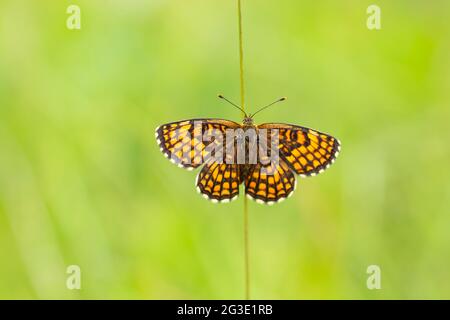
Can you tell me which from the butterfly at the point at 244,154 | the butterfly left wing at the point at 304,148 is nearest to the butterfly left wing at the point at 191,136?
the butterfly at the point at 244,154

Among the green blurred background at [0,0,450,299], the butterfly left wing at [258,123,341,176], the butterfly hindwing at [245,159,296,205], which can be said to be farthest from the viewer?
the green blurred background at [0,0,450,299]

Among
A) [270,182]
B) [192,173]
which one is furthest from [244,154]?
[192,173]

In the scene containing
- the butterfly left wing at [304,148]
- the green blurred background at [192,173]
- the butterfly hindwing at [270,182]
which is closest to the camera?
the butterfly hindwing at [270,182]

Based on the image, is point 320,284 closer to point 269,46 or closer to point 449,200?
point 449,200

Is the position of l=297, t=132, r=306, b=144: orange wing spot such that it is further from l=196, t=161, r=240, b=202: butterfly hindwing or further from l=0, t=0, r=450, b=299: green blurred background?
l=0, t=0, r=450, b=299: green blurred background

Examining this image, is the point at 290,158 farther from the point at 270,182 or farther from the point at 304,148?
the point at 270,182

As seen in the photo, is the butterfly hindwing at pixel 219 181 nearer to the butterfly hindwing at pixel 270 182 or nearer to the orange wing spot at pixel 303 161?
the butterfly hindwing at pixel 270 182

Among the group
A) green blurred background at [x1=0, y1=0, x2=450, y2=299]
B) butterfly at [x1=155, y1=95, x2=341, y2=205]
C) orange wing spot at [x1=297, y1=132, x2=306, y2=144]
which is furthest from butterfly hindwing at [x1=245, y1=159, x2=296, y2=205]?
green blurred background at [x1=0, y1=0, x2=450, y2=299]

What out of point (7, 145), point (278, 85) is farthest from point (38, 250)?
point (278, 85)
